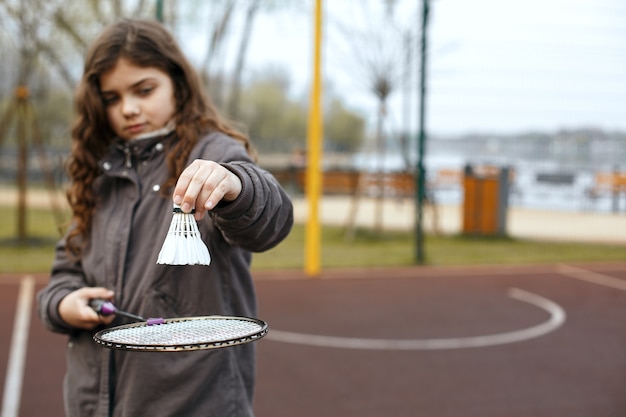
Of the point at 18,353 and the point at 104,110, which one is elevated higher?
the point at 104,110

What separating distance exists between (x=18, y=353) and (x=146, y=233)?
351 cm

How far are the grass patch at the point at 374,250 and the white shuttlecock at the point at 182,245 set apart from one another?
22.9 feet

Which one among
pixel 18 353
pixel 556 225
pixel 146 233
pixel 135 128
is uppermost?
A: pixel 135 128

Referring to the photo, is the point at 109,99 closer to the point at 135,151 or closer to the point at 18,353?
the point at 135,151

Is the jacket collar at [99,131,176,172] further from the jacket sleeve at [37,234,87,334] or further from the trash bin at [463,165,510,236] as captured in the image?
the trash bin at [463,165,510,236]

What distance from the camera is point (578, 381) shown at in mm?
4281

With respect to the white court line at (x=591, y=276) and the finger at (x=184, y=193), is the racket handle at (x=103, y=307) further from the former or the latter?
the white court line at (x=591, y=276)

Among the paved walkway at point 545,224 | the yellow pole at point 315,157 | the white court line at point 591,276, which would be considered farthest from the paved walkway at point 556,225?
the yellow pole at point 315,157

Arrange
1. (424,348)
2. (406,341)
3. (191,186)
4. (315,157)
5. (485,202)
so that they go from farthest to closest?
(485,202), (315,157), (406,341), (424,348), (191,186)

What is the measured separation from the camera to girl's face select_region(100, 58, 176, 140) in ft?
5.57

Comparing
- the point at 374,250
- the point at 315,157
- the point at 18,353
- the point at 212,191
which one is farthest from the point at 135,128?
the point at 374,250

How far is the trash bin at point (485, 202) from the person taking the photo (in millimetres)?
10961

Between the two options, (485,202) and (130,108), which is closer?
(130,108)

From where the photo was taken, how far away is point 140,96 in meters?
1.71
